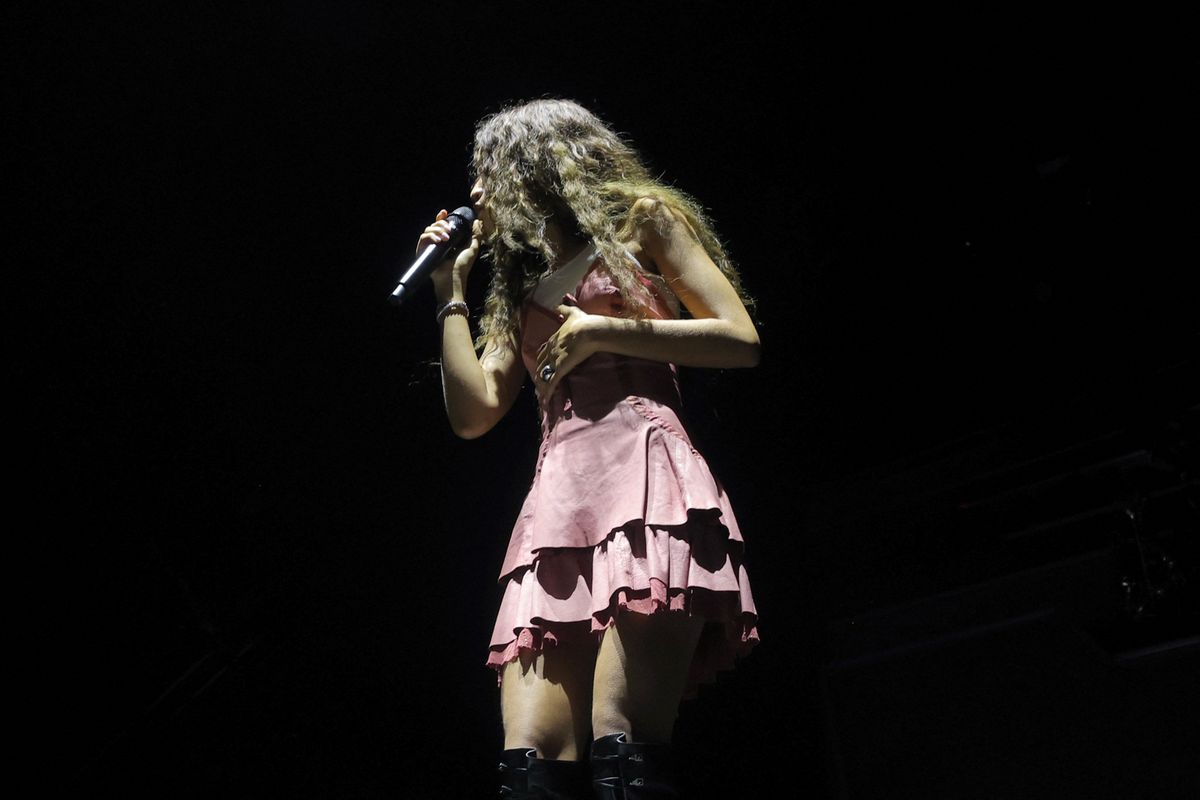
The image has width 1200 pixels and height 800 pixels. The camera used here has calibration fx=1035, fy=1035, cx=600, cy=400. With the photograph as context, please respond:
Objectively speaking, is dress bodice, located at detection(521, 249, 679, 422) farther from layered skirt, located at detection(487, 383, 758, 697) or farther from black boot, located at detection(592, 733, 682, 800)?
black boot, located at detection(592, 733, 682, 800)

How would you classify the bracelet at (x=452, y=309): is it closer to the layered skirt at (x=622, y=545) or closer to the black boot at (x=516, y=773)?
the layered skirt at (x=622, y=545)

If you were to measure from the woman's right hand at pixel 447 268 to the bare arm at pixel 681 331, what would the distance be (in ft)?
0.72

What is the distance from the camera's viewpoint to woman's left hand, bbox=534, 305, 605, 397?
1453 mm

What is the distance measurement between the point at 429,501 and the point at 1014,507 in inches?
52.8

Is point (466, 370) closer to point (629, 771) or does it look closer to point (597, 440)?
point (597, 440)

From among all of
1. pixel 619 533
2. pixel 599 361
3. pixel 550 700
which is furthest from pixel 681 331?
pixel 550 700

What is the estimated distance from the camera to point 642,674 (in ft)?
4.20

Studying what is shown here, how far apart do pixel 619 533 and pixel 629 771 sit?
0.29 m

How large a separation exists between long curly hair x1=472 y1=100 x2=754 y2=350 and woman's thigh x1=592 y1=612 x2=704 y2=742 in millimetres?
509

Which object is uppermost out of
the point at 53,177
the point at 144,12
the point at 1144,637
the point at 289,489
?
the point at 144,12

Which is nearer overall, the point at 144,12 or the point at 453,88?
the point at 144,12

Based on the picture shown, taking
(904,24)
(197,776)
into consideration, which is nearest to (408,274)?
(197,776)

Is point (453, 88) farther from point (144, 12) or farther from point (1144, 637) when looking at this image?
point (1144, 637)

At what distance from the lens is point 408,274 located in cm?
158
